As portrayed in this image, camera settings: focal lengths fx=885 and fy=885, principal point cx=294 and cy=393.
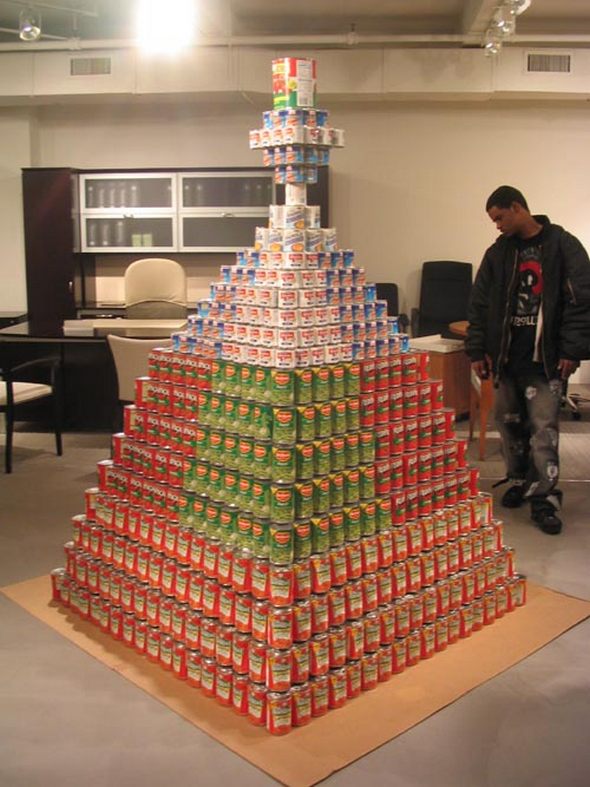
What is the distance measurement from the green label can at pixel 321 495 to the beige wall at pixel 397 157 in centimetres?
608

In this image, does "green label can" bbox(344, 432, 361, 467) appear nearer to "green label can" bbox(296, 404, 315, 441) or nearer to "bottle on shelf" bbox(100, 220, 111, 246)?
"green label can" bbox(296, 404, 315, 441)

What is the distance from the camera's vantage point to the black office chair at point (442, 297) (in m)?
8.17

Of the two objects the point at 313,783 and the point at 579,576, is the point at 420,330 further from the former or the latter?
the point at 313,783

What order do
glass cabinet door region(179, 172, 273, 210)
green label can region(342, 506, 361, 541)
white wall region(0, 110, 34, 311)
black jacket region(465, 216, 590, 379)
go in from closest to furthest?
green label can region(342, 506, 361, 541) → black jacket region(465, 216, 590, 379) → glass cabinet door region(179, 172, 273, 210) → white wall region(0, 110, 34, 311)

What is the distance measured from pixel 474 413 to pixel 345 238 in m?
3.13

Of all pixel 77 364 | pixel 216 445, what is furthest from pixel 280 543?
pixel 77 364

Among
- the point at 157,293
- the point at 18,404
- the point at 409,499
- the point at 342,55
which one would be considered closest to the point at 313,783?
the point at 409,499

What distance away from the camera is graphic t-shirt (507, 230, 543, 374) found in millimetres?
4133

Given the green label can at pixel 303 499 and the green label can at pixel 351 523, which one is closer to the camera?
the green label can at pixel 303 499

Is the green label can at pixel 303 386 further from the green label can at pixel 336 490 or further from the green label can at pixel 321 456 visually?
the green label can at pixel 336 490

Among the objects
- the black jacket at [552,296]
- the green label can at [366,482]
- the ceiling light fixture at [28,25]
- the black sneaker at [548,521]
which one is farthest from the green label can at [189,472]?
the ceiling light fixture at [28,25]

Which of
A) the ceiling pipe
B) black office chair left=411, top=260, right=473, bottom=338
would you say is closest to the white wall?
the ceiling pipe

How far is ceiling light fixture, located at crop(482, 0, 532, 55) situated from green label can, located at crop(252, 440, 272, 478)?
15.4ft

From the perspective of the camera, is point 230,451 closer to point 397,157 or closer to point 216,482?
point 216,482
